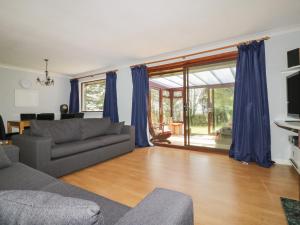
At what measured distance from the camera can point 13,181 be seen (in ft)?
4.60

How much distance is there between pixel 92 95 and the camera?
252 inches

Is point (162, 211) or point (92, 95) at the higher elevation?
point (92, 95)

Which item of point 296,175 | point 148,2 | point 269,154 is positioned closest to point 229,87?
point 269,154

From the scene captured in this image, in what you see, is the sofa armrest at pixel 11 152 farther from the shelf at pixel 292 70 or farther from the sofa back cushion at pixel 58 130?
the shelf at pixel 292 70

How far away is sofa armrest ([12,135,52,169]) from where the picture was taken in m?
2.35

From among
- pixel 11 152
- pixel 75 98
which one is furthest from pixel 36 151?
pixel 75 98

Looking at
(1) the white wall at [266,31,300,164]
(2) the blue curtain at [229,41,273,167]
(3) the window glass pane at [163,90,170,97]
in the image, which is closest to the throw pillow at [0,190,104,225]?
(2) the blue curtain at [229,41,273,167]

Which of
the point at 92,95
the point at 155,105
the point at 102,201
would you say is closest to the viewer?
the point at 102,201

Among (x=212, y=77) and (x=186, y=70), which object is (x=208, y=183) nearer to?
(x=186, y=70)

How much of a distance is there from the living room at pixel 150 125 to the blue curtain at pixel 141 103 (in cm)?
3

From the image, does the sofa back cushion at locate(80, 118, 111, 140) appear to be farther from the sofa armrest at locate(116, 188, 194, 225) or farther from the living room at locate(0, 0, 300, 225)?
the sofa armrest at locate(116, 188, 194, 225)

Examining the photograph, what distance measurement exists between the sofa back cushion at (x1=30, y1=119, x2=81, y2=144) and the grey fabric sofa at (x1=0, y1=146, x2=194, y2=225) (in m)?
1.26

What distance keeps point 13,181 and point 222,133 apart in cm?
406

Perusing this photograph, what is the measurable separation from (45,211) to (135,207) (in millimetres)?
416
